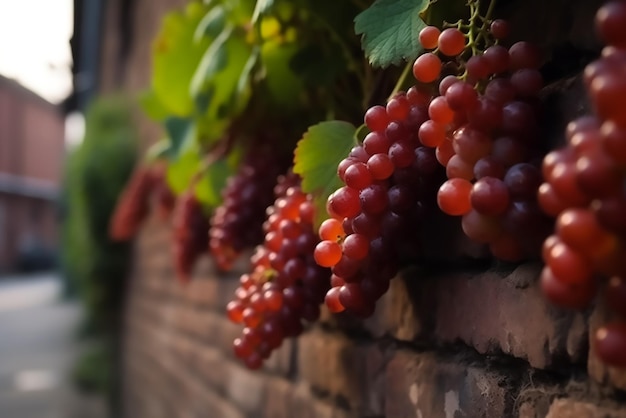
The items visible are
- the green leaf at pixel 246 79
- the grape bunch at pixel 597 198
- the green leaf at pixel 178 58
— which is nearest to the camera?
the grape bunch at pixel 597 198

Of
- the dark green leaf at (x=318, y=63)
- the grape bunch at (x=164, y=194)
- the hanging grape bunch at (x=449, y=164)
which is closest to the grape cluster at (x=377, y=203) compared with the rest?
the hanging grape bunch at (x=449, y=164)

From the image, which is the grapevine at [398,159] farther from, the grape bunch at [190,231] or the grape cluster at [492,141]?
the grape bunch at [190,231]

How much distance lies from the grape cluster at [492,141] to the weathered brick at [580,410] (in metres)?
0.10

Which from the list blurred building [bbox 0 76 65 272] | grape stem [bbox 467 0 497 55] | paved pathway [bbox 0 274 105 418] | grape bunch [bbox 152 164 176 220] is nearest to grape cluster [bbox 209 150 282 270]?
grape stem [bbox 467 0 497 55]

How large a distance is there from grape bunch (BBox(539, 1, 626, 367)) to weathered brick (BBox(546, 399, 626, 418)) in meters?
0.10

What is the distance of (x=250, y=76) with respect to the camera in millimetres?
865

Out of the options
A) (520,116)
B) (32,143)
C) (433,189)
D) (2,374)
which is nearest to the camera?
(520,116)

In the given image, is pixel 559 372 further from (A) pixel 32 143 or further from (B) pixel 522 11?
(A) pixel 32 143

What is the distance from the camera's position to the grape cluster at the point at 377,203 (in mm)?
472

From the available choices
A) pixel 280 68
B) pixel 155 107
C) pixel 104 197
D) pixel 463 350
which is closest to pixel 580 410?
pixel 463 350

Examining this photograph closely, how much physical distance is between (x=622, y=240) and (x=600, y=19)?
10 centimetres

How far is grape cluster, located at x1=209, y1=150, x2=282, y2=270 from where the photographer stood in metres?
0.90

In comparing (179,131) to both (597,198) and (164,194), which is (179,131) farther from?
(597,198)

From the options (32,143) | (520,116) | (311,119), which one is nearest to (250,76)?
(311,119)
